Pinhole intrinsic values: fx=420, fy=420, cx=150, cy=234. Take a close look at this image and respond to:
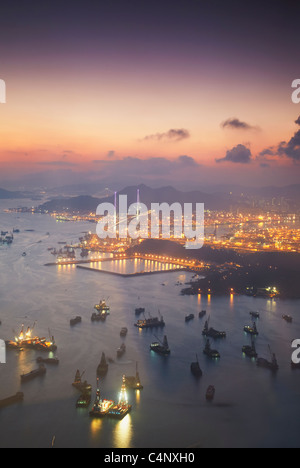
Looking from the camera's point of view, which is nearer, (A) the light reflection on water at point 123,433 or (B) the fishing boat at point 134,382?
(A) the light reflection on water at point 123,433

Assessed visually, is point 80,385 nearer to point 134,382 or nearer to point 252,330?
point 134,382

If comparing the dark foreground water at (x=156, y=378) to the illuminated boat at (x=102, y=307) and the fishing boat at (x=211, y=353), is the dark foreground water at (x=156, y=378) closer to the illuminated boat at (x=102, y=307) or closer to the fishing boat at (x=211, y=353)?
the fishing boat at (x=211, y=353)

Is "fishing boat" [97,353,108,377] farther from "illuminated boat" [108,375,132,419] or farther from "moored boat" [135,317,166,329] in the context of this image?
"moored boat" [135,317,166,329]

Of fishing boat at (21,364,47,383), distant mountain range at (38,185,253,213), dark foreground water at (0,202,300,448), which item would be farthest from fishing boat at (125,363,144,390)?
distant mountain range at (38,185,253,213)

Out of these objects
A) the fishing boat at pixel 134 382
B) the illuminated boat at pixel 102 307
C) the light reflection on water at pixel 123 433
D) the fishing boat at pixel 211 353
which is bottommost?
the light reflection on water at pixel 123 433

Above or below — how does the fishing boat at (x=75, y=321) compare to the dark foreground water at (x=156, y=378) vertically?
above

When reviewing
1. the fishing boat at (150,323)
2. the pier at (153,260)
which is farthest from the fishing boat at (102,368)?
the pier at (153,260)

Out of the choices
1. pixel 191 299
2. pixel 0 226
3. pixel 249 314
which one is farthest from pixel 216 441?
pixel 0 226
